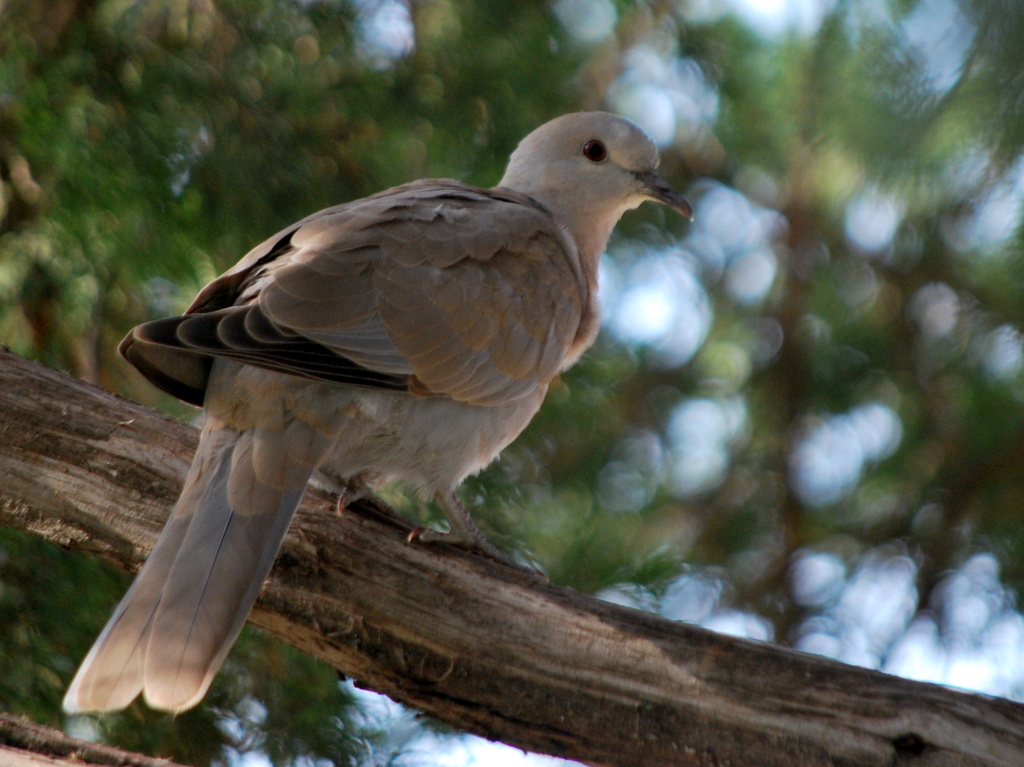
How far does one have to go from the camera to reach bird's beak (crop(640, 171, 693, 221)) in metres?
3.00

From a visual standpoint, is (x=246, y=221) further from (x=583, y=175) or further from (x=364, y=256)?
(x=583, y=175)

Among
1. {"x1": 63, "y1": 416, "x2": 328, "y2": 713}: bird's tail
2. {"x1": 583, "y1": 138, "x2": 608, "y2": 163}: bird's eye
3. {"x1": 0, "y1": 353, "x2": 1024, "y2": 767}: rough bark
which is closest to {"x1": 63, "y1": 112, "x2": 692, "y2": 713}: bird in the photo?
{"x1": 63, "y1": 416, "x2": 328, "y2": 713}: bird's tail

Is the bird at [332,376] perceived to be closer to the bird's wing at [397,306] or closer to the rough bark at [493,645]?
the bird's wing at [397,306]

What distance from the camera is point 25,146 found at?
252cm

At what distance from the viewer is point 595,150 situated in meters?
3.03

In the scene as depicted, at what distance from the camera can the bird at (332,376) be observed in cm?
175

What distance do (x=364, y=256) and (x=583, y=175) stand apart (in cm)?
110

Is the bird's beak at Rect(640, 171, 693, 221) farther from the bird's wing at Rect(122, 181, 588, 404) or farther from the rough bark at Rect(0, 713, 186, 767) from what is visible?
the rough bark at Rect(0, 713, 186, 767)

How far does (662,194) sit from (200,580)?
70.9 inches

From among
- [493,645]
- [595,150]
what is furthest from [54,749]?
[595,150]

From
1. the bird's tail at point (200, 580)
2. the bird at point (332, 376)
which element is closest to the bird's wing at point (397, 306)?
the bird at point (332, 376)

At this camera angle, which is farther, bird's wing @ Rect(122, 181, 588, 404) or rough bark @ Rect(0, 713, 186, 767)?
bird's wing @ Rect(122, 181, 588, 404)

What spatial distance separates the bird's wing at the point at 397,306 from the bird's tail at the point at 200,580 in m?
0.20

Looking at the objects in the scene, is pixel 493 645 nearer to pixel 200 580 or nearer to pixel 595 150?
pixel 200 580
